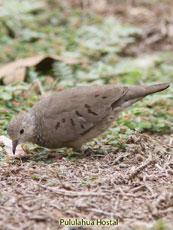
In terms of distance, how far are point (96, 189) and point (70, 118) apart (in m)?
1.31

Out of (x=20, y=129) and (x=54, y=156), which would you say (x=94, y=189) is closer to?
(x=54, y=156)

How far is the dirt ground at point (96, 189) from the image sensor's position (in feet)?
10.1

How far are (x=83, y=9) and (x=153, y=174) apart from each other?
8126 millimetres

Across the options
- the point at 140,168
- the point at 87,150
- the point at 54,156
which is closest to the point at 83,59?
the point at 87,150

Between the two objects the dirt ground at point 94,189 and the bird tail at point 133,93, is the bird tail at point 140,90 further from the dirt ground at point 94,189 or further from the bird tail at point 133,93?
the dirt ground at point 94,189

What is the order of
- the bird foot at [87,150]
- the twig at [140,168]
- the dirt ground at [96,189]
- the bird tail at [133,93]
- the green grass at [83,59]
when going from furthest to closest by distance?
the green grass at [83,59] → the bird tail at [133,93] → the bird foot at [87,150] → the twig at [140,168] → the dirt ground at [96,189]

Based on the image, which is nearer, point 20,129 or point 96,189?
point 96,189

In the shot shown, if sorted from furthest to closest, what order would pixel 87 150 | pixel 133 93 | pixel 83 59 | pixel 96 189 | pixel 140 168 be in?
pixel 83 59, pixel 133 93, pixel 87 150, pixel 140 168, pixel 96 189

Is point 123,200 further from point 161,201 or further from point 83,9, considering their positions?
point 83,9

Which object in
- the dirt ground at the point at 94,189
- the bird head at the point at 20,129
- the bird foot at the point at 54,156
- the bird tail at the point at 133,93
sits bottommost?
the dirt ground at the point at 94,189

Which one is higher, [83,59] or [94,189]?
[83,59]

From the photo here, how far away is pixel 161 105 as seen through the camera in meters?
6.21

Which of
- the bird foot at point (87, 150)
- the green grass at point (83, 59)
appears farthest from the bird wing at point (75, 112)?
the green grass at point (83, 59)

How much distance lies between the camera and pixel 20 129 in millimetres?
4762
